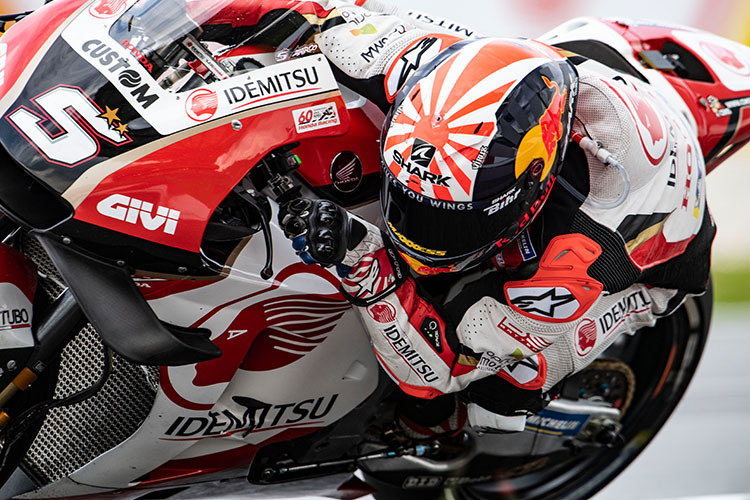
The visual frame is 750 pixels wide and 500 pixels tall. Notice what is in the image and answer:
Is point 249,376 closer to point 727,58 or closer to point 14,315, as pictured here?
point 14,315

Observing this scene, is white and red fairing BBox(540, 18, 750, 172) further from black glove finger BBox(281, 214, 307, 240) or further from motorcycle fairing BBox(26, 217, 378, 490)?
black glove finger BBox(281, 214, 307, 240)

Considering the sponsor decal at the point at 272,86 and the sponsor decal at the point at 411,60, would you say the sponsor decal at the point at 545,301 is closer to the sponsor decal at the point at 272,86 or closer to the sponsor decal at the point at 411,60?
the sponsor decal at the point at 411,60

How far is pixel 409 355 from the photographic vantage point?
6.68ft

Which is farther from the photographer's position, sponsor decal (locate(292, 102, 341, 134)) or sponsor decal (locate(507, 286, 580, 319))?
sponsor decal (locate(507, 286, 580, 319))

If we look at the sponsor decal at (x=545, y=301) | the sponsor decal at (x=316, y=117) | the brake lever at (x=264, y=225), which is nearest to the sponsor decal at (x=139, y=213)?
the brake lever at (x=264, y=225)

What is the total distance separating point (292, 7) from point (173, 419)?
1.00m

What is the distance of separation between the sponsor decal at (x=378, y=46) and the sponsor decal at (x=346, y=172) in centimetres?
24

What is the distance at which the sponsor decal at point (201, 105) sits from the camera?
1590 mm

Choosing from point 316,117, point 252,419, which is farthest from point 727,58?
point 252,419

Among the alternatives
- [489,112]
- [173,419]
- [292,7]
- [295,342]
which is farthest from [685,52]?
[173,419]

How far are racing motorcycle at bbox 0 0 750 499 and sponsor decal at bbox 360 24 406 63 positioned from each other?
0.37ft

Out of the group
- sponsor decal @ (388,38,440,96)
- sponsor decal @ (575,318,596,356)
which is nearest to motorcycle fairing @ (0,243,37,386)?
sponsor decal @ (388,38,440,96)

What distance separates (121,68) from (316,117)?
1.27 ft

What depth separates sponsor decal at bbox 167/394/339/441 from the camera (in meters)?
2.03
